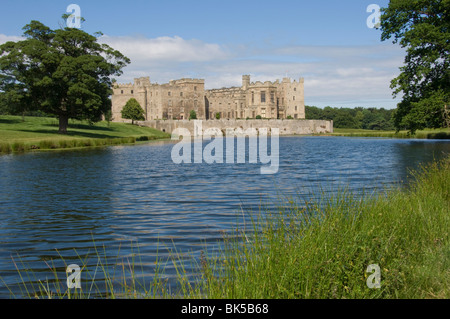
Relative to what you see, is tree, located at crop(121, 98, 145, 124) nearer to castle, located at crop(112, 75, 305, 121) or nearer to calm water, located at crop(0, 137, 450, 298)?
castle, located at crop(112, 75, 305, 121)

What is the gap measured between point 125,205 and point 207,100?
9472cm

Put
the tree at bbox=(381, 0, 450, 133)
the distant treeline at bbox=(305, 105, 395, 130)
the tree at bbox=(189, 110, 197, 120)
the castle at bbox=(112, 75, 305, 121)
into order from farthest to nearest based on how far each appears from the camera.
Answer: the distant treeline at bbox=(305, 105, 395, 130) → the castle at bbox=(112, 75, 305, 121) → the tree at bbox=(189, 110, 197, 120) → the tree at bbox=(381, 0, 450, 133)

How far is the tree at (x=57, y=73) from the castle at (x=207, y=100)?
163 feet

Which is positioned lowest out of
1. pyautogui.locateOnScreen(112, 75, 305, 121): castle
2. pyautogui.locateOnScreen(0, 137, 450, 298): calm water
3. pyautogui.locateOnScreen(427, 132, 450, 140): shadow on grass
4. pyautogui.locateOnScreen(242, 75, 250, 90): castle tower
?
pyautogui.locateOnScreen(0, 137, 450, 298): calm water

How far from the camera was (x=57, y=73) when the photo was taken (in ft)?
142

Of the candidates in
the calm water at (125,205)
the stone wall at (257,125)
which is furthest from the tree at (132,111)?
the calm water at (125,205)

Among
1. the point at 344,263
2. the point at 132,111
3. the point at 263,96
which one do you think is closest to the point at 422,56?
the point at 344,263

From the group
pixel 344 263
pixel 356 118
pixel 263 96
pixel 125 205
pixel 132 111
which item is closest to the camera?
pixel 344 263

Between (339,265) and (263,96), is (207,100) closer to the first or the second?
(263,96)

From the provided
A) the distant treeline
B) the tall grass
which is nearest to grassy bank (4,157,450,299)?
the tall grass

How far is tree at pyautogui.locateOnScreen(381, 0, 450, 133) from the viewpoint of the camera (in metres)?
27.8

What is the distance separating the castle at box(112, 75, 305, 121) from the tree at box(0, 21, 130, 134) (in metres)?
49.6

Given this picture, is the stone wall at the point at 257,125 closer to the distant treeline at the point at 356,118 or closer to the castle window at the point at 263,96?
the castle window at the point at 263,96

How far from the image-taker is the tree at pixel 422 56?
2780 cm
